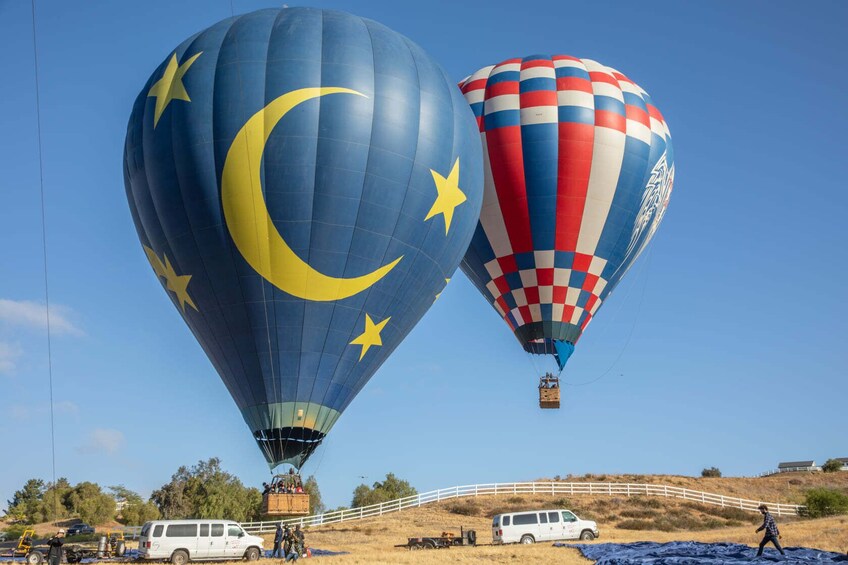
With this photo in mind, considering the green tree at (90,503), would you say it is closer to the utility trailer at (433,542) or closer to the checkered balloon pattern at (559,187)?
the checkered balloon pattern at (559,187)

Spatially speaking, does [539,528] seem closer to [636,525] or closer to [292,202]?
[636,525]

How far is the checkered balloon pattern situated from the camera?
38531 mm

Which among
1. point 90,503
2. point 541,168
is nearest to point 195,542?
point 541,168

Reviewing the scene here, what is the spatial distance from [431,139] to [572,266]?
13703 mm

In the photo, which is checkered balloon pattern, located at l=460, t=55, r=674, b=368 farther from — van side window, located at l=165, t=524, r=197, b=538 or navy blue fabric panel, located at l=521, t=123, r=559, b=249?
van side window, located at l=165, t=524, r=197, b=538

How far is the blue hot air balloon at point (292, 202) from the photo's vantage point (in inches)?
1023

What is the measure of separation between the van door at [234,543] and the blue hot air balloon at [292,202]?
212 cm

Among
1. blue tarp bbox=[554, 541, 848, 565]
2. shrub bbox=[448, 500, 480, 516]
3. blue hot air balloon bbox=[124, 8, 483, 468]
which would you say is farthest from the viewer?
shrub bbox=[448, 500, 480, 516]

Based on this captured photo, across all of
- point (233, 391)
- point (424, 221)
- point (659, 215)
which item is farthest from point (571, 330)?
point (233, 391)

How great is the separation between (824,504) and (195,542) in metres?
31.3

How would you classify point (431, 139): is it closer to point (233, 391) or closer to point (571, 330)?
point (233, 391)

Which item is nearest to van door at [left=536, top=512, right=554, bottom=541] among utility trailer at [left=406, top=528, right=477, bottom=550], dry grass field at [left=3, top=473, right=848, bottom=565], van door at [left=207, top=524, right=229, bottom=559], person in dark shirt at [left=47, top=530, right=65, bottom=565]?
dry grass field at [left=3, top=473, right=848, bottom=565]

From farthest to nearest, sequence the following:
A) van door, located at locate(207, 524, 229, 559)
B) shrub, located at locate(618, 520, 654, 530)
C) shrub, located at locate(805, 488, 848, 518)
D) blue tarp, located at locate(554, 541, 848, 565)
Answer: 1. shrub, located at locate(805, 488, 848, 518)
2. shrub, located at locate(618, 520, 654, 530)
3. van door, located at locate(207, 524, 229, 559)
4. blue tarp, located at locate(554, 541, 848, 565)

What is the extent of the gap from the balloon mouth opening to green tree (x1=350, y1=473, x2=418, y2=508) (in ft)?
167
